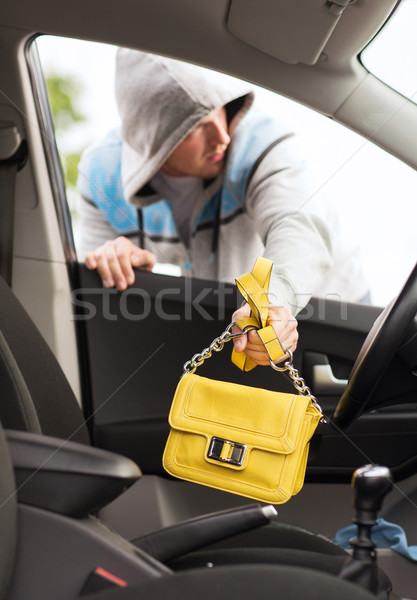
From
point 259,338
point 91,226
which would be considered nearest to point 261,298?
point 259,338

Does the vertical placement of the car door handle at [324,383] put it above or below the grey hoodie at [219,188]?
below

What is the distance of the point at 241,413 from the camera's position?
0.99 m

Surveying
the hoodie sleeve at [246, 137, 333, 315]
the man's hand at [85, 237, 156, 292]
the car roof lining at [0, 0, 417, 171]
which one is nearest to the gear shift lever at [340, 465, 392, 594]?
the hoodie sleeve at [246, 137, 333, 315]

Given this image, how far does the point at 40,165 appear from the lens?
59.0 inches

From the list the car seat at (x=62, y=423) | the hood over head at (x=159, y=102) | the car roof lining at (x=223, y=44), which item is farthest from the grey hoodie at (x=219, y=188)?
the car seat at (x=62, y=423)

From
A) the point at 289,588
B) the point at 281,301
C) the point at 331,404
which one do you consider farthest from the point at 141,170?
the point at 289,588

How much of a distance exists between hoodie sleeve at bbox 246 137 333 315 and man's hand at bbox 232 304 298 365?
44mm

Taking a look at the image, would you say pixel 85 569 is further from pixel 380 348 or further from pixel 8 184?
pixel 8 184

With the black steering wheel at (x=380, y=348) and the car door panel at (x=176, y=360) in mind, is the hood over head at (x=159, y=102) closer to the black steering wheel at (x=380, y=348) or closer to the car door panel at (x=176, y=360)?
the car door panel at (x=176, y=360)

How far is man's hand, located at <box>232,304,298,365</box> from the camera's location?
1066 mm

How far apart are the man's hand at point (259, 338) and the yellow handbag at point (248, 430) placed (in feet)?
0.09

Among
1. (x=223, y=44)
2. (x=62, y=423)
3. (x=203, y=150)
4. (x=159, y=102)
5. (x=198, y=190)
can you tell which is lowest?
(x=62, y=423)

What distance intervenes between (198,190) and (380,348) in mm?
918

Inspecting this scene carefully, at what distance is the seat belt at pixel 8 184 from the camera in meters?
1.45
